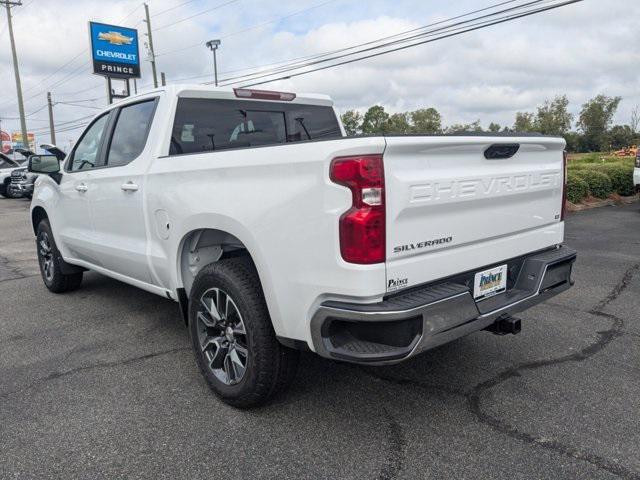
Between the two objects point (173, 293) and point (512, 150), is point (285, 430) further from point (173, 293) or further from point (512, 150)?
point (512, 150)

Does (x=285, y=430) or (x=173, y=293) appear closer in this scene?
(x=285, y=430)

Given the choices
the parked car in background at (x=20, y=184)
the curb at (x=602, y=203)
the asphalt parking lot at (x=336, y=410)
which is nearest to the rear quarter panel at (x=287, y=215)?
the asphalt parking lot at (x=336, y=410)

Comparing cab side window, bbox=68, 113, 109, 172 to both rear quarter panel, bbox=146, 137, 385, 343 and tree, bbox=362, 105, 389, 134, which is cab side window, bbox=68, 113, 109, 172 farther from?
tree, bbox=362, 105, 389, 134

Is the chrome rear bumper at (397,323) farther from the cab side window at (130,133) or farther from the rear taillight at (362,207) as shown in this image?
the cab side window at (130,133)

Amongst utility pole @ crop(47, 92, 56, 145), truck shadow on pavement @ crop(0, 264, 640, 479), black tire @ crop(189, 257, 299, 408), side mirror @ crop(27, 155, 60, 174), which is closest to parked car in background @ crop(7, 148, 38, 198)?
side mirror @ crop(27, 155, 60, 174)

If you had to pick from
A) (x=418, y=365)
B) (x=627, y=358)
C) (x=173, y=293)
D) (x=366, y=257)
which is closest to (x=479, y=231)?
(x=366, y=257)

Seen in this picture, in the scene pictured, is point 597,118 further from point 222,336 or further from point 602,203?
point 222,336

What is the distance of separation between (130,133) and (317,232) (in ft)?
8.04

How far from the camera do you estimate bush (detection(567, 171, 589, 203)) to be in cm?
1292

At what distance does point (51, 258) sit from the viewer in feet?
19.3

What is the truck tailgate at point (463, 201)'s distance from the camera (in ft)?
8.16

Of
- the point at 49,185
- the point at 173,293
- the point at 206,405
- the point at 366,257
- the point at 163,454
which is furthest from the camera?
the point at 49,185

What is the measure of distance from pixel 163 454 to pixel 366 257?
1452mm

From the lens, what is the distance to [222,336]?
127 inches
